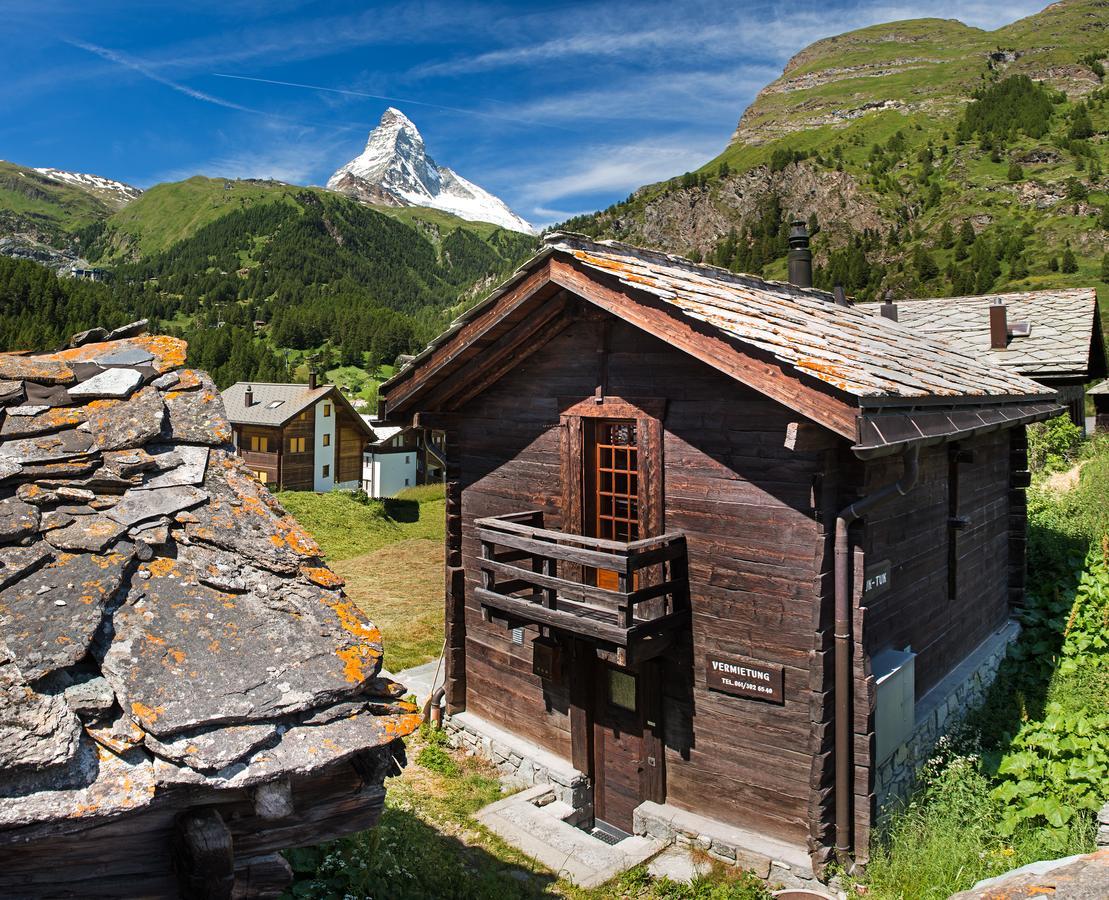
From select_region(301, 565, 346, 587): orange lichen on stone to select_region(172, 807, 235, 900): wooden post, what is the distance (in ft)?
3.77

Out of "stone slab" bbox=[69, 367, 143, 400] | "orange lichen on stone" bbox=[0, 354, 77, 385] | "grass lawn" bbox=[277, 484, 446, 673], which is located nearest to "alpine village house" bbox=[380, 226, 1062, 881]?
"stone slab" bbox=[69, 367, 143, 400]

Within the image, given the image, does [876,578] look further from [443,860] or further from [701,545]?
[443,860]

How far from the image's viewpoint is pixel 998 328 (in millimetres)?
23344

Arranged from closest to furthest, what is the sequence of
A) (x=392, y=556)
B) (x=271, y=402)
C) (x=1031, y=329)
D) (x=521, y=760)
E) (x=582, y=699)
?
(x=582, y=699)
(x=521, y=760)
(x=1031, y=329)
(x=392, y=556)
(x=271, y=402)

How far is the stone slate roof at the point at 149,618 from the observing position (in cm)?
290

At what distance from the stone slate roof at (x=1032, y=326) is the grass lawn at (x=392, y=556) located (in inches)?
611

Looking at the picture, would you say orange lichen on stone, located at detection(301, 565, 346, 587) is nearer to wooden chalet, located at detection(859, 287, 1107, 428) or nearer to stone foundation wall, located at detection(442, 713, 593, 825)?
stone foundation wall, located at detection(442, 713, 593, 825)

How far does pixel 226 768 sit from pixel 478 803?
7572 mm

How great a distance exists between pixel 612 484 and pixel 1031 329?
70.8 ft

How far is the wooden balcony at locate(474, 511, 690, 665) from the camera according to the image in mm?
7863

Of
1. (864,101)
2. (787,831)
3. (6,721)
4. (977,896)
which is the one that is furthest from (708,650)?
(864,101)

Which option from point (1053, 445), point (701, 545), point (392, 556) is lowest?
point (392, 556)

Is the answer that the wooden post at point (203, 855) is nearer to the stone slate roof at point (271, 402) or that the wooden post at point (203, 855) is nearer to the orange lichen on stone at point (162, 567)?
the orange lichen on stone at point (162, 567)

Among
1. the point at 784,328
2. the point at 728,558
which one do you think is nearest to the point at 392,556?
the point at 728,558
